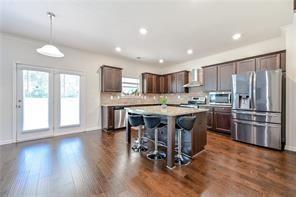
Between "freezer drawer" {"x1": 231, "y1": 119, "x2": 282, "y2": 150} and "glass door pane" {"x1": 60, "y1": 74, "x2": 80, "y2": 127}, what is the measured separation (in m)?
5.07

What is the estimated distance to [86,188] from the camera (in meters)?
1.97

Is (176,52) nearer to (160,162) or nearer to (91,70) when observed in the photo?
(91,70)

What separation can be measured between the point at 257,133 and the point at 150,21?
12.4 feet

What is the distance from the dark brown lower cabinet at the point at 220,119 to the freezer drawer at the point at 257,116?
427 millimetres

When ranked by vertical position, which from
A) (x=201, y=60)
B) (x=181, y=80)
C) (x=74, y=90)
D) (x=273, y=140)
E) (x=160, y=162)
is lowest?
(x=160, y=162)

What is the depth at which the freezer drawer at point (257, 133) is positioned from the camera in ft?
11.2

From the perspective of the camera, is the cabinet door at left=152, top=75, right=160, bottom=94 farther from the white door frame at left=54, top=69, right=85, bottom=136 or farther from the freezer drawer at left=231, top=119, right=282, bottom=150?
the freezer drawer at left=231, top=119, right=282, bottom=150

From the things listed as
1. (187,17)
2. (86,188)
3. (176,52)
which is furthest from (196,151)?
(176,52)

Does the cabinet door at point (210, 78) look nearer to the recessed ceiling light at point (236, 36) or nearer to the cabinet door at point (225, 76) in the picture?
the cabinet door at point (225, 76)

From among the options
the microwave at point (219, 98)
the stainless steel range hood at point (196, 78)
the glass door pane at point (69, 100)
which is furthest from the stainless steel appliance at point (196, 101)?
the glass door pane at point (69, 100)

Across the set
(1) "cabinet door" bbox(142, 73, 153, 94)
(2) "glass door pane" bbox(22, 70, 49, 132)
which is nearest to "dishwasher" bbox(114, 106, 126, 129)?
(1) "cabinet door" bbox(142, 73, 153, 94)

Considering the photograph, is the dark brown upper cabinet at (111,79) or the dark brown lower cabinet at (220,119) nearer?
the dark brown lower cabinet at (220,119)

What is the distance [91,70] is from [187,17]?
3855 mm

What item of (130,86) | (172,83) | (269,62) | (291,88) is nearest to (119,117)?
(130,86)
